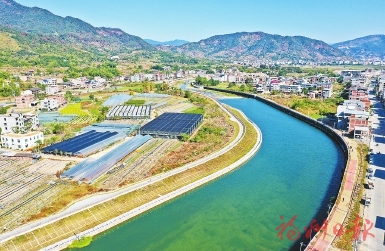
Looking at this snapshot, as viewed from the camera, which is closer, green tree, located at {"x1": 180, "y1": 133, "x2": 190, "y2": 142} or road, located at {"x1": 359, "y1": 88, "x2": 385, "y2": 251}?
road, located at {"x1": 359, "y1": 88, "x2": 385, "y2": 251}

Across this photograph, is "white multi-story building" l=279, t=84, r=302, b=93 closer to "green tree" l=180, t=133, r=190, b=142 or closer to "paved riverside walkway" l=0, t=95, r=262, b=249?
"green tree" l=180, t=133, r=190, b=142

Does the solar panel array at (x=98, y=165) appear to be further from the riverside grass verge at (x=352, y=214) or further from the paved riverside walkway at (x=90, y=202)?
the riverside grass verge at (x=352, y=214)

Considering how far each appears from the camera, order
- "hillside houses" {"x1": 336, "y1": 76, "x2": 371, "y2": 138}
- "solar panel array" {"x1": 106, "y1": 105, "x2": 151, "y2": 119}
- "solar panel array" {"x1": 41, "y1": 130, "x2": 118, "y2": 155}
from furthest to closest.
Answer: "solar panel array" {"x1": 106, "y1": 105, "x2": 151, "y2": 119}
"hillside houses" {"x1": 336, "y1": 76, "x2": 371, "y2": 138}
"solar panel array" {"x1": 41, "y1": 130, "x2": 118, "y2": 155}

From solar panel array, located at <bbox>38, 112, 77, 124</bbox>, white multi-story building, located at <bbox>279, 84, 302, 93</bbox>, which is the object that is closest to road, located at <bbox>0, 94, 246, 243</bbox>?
solar panel array, located at <bbox>38, 112, 77, 124</bbox>

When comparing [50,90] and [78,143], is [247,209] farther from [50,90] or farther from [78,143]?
[50,90]

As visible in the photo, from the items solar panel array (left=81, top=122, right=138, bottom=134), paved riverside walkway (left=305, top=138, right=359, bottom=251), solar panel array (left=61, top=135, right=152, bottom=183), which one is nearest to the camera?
paved riverside walkway (left=305, top=138, right=359, bottom=251)

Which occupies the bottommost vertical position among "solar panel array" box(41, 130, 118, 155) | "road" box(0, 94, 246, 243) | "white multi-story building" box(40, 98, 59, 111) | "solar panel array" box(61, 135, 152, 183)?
"road" box(0, 94, 246, 243)

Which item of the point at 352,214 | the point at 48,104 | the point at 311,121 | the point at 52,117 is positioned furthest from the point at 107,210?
the point at 48,104
